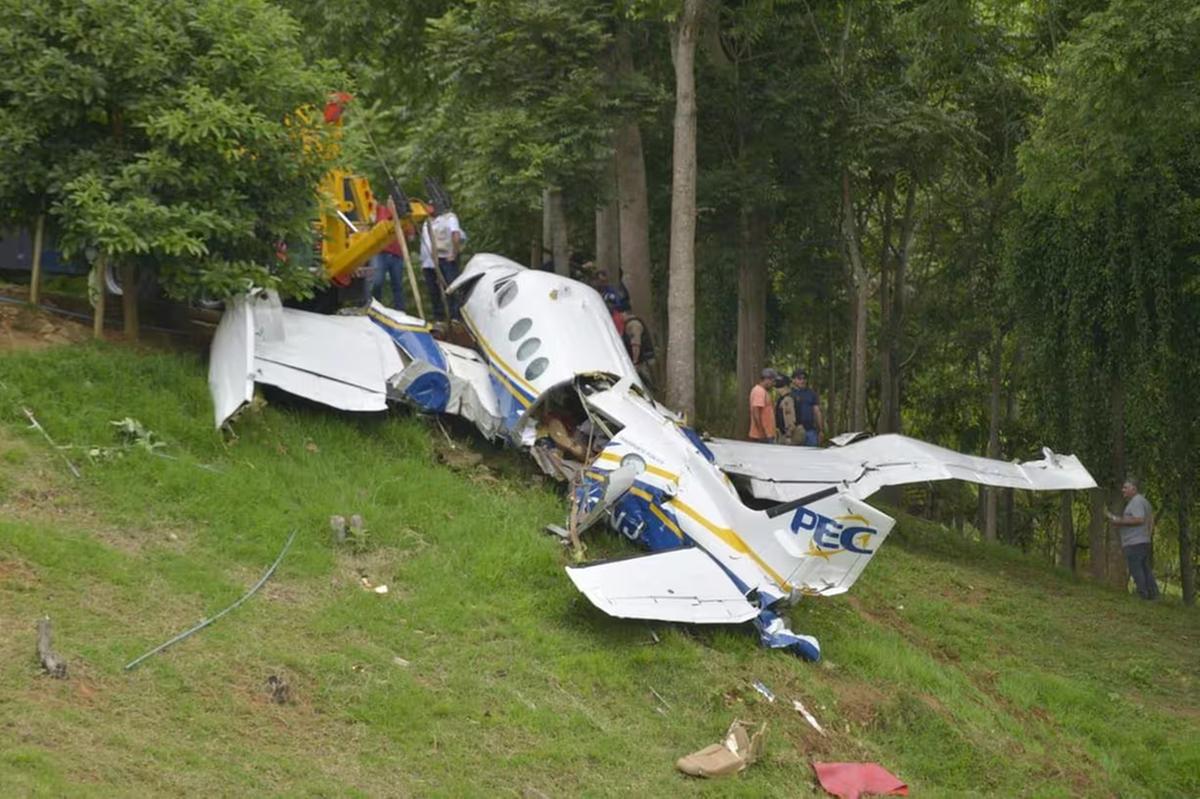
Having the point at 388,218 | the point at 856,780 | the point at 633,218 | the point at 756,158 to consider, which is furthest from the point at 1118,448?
the point at 856,780

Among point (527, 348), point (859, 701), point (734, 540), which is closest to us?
point (859, 701)

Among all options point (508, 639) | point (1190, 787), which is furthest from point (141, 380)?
point (1190, 787)

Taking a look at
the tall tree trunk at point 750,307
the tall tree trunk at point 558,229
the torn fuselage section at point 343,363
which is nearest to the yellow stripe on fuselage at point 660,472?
the torn fuselage section at point 343,363

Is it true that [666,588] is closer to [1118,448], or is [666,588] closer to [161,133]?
[161,133]

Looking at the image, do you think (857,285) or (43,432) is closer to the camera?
(43,432)

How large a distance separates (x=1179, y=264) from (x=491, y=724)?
14.0 metres

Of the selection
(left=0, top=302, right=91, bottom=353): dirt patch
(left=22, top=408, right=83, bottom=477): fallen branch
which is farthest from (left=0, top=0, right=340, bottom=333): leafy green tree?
(left=22, top=408, right=83, bottom=477): fallen branch

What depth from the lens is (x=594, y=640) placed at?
44.1 ft

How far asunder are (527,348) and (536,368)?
1.60 ft

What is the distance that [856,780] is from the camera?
12.2m

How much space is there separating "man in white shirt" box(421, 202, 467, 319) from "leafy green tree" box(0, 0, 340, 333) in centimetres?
428

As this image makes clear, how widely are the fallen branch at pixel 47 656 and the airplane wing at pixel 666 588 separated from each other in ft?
15.2

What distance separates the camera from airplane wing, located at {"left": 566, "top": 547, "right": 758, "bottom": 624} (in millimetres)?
13234

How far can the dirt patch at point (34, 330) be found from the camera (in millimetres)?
16531
